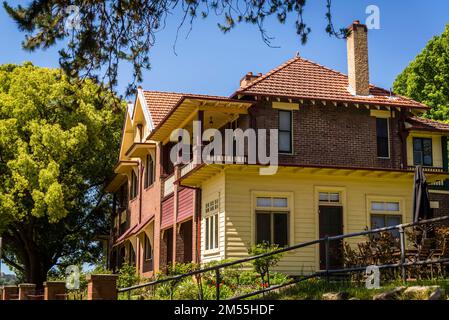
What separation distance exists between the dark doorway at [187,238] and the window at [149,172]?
5060 mm

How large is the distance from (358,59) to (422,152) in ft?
21.5

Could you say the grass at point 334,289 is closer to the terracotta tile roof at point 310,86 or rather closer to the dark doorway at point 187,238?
Answer: the terracotta tile roof at point 310,86

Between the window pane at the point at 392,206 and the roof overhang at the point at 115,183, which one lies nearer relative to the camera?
the window pane at the point at 392,206

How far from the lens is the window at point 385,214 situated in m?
24.3

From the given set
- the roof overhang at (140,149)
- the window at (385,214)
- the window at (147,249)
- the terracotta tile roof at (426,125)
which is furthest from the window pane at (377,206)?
the window at (147,249)

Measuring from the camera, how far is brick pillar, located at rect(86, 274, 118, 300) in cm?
1374

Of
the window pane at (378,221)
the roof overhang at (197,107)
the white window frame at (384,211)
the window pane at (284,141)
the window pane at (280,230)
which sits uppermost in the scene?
the roof overhang at (197,107)

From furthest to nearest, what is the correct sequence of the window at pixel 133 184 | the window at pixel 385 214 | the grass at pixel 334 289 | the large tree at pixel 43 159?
the window at pixel 133 184, the large tree at pixel 43 159, the window at pixel 385 214, the grass at pixel 334 289

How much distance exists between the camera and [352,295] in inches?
486

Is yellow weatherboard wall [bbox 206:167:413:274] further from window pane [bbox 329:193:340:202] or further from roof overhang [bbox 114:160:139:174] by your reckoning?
roof overhang [bbox 114:160:139:174]

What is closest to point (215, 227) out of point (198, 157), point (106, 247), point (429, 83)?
point (198, 157)

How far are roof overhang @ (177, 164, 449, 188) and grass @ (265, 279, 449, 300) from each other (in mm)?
7206

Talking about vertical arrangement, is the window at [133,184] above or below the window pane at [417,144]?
below

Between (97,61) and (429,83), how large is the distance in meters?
37.2
